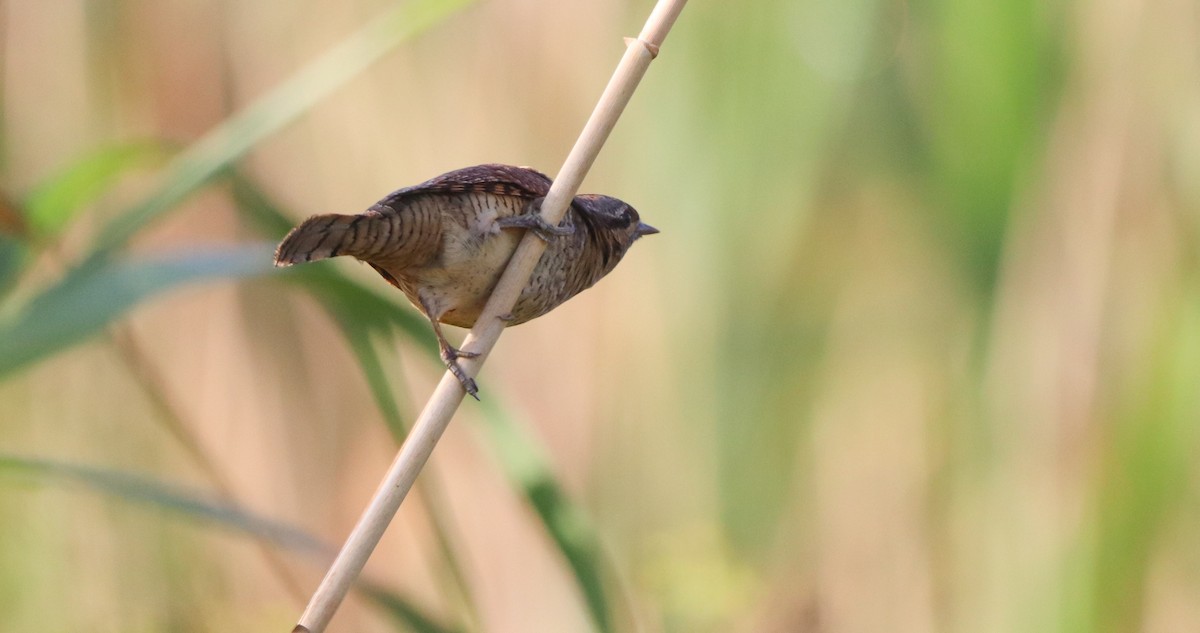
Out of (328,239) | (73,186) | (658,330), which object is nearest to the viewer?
(328,239)

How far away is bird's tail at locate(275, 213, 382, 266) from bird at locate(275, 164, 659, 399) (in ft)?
0.05

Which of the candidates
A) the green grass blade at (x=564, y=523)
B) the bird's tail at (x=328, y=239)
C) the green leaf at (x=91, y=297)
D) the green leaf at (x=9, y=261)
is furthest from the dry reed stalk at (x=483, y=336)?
the green leaf at (x=9, y=261)

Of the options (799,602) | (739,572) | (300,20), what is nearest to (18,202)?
(300,20)

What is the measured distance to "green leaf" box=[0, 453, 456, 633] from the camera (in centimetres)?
102

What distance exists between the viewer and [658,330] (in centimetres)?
189

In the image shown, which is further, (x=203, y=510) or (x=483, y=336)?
(x=203, y=510)

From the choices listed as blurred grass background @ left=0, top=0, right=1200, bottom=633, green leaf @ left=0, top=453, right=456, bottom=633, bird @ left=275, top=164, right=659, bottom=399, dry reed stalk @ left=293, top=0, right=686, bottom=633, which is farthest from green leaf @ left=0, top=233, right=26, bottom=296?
dry reed stalk @ left=293, top=0, right=686, bottom=633

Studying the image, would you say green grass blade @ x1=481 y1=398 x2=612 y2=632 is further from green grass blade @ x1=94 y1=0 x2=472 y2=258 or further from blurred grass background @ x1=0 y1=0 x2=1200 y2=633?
green grass blade @ x1=94 y1=0 x2=472 y2=258

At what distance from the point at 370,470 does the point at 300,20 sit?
899 mm

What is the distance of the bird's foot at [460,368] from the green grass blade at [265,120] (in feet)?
1.44

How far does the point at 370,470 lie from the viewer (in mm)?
2010

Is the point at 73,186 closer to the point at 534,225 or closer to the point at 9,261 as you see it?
the point at 9,261

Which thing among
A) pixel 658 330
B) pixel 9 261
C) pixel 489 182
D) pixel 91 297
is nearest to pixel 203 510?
pixel 91 297

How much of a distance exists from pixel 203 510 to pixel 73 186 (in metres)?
0.43
